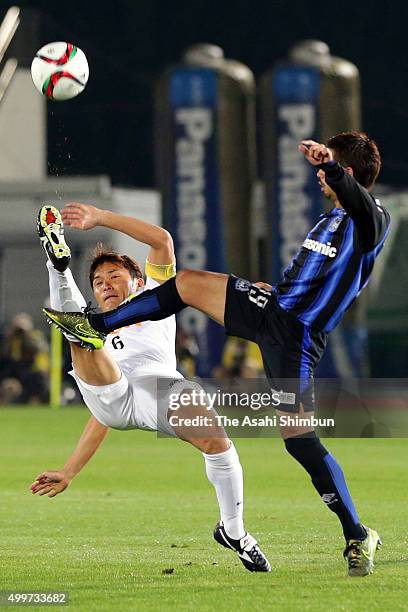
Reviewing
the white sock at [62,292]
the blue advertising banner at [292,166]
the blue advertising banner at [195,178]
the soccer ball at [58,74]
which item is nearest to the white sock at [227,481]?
the white sock at [62,292]

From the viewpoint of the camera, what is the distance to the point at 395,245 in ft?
74.2

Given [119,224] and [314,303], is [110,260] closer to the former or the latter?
[119,224]

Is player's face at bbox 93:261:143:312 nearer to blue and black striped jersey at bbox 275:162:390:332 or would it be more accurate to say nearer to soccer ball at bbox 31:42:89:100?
blue and black striped jersey at bbox 275:162:390:332

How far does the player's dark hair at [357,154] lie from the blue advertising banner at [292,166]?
53.5 feet

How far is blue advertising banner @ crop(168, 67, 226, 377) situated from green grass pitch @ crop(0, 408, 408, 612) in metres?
7.94

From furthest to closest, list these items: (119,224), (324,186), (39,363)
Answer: (39,363) → (119,224) → (324,186)

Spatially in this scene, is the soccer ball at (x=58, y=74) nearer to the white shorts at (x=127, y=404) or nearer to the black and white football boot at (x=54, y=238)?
the black and white football boot at (x=54, y=238)

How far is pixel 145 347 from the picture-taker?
25.7ft

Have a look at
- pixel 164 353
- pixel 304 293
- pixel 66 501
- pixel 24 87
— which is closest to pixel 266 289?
pixel 304 293

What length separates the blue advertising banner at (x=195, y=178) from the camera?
23.6m

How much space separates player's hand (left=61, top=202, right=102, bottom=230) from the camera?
734 cm

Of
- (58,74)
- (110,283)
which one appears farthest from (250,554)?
Result: (58,74)

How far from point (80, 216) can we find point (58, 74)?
72.5 inches

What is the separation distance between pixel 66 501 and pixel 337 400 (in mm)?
7120
